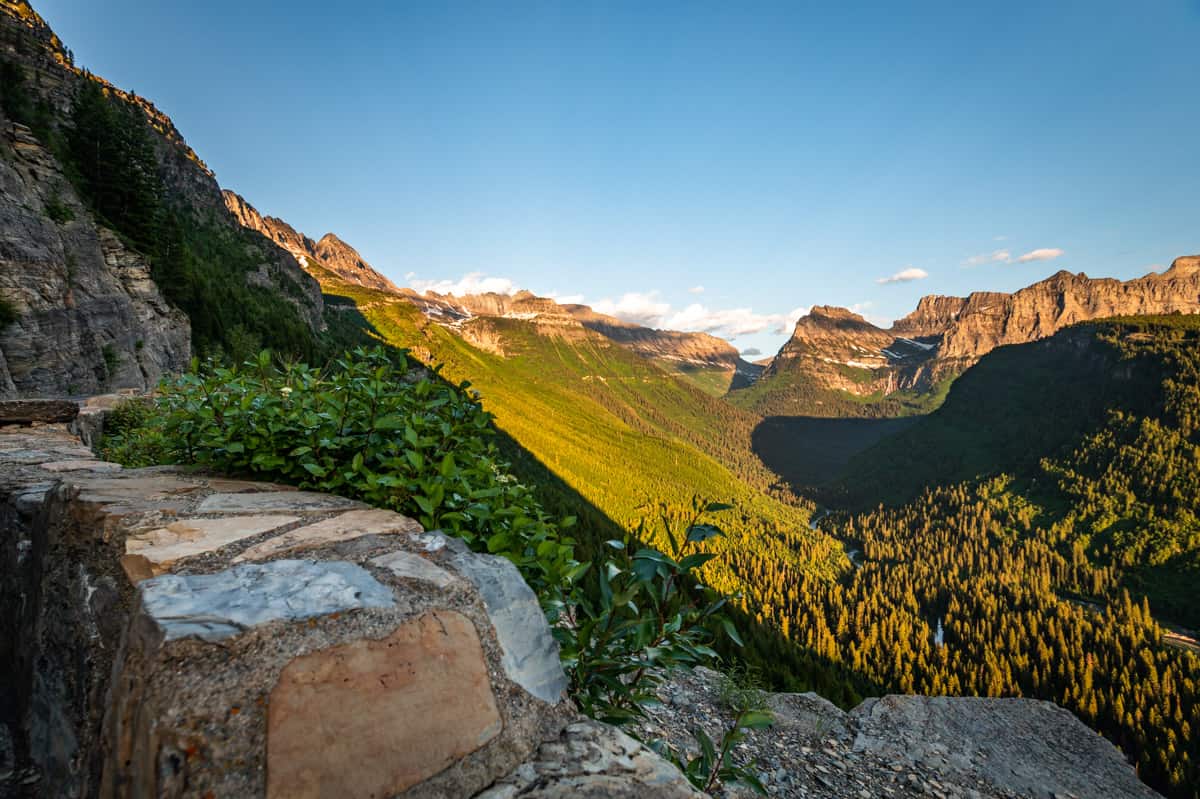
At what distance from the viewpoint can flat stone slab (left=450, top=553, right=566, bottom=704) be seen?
194 cm

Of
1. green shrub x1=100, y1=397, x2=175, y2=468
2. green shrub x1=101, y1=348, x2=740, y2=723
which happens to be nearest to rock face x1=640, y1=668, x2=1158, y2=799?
green shrub x1=101, y1=348, x2=740, y2=723

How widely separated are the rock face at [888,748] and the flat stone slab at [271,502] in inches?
102

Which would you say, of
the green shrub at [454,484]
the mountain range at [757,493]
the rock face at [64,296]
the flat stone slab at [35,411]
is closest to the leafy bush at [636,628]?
the green shrub at [454,484]

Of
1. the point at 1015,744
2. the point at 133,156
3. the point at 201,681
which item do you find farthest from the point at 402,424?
the point at 133,156

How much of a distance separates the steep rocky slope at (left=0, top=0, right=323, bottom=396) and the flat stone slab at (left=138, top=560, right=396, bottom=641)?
20424 millimetres

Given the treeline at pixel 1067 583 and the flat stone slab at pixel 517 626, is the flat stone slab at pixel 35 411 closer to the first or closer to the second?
the flat stone slab at pixel 517 626

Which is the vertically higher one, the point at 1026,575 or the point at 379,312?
the point at 379,312

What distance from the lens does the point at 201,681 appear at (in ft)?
4.36

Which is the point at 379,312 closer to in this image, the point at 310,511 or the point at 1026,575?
the point at 310,511

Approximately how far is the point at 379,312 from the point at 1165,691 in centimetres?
22741

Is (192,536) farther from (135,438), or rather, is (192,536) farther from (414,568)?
(135,438)

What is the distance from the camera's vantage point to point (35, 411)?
641cm

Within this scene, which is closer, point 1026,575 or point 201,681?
point 201,681

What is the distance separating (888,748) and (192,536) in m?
14.1
